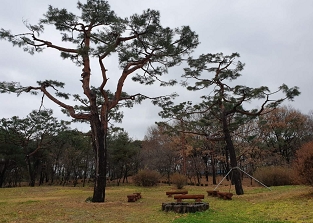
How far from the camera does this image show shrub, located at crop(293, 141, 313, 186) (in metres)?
7.86

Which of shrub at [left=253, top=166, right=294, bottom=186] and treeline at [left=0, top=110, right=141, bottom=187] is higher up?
treeline at [left=0, top=110, right=141, bottom=187]

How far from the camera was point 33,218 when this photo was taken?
6594 mm

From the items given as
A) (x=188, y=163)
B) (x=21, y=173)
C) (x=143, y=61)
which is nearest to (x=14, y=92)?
(x=143, y=61)

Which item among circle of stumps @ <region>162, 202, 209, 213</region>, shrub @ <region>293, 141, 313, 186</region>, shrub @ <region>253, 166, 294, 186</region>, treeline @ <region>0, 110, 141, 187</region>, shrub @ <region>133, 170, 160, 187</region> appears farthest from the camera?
treeline @ <region>0, 110, 141, 187</region>

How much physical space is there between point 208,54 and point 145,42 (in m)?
3.62

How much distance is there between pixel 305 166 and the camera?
8062 millimetres

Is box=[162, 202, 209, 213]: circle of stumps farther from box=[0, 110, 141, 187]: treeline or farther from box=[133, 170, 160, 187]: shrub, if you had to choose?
box=[0, 110, 141, 187]: treeline

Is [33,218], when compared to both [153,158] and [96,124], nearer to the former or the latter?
[96,124]

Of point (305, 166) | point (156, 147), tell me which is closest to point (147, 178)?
point (156, 147)

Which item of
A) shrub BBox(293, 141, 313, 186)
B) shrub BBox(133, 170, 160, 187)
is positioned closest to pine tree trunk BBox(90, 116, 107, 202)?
shrub BBox(293, 141, 313, 186)

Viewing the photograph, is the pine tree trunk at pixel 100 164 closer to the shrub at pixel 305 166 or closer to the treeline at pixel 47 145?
the shrub at pixel 305 166

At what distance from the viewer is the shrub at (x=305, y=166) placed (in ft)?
25.8

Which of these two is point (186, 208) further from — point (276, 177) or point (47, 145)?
point (47, 145)

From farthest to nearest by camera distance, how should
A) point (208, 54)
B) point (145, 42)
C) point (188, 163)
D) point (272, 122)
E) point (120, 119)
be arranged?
point (188, 163) < point (272, 122) < point (120, 119) < point (208, 54) < point (145, 42)
